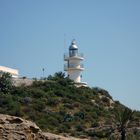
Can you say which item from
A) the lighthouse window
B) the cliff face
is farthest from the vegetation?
the cliff face

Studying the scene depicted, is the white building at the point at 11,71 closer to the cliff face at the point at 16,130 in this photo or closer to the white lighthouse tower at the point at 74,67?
the white lighthouse tower at the point at 74,67

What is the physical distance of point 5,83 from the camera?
55.3 metres

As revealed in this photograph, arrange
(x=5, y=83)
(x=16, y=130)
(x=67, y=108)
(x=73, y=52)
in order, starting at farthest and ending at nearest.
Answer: (x=73, y=52) < (x=5, y=83) < (x=67, y=108) < (x=16, y=130)

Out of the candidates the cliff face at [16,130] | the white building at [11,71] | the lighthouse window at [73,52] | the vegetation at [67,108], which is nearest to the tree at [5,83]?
the vegetation at [67,108]

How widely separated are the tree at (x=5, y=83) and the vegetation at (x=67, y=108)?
0.49 feet

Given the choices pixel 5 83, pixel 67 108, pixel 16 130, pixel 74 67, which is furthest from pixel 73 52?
pixel 16 130

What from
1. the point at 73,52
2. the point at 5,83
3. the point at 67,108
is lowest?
the point at 67,108

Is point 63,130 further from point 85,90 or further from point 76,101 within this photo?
point 85,90

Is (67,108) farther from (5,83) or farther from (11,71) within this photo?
(11,71)

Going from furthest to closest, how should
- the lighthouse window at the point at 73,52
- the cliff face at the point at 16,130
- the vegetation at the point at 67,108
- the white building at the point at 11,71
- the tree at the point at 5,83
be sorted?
the lighthouse window at the point at 73,52 → the white building at the point at 11,71 → the tree at the point at 5,83 → the vegetation at the point at 67,108 → the cliff face at the point at 16,130

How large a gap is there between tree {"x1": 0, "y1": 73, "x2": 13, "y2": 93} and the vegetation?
15 cm

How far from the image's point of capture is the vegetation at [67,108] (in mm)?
46031

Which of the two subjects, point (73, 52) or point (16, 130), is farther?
point (73, 52)

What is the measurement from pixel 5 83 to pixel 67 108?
746cm
